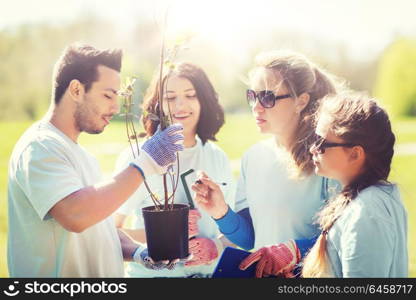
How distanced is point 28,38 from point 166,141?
16552 mm

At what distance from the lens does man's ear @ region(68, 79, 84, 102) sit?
2.11 metres

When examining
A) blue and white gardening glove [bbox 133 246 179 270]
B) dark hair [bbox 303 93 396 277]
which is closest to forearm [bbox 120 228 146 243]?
blue and white gardening glove [bbox 133 246 179 270]

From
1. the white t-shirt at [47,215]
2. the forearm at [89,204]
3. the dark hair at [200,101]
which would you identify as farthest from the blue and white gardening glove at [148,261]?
the dark hair at [200,101]

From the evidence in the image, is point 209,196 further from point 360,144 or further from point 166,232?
point 360,144

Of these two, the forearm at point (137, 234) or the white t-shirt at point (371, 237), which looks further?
the forearm at point (137, 234)

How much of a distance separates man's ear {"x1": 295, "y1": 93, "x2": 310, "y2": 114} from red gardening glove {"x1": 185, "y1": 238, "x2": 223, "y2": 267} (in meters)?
0.73

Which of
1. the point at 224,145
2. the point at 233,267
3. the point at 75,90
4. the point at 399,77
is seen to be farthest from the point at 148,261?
the point at 399,77

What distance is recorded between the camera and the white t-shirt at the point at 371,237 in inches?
72.5

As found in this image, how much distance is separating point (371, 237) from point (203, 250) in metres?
0.89

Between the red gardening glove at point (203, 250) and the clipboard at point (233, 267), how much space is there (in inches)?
11.0

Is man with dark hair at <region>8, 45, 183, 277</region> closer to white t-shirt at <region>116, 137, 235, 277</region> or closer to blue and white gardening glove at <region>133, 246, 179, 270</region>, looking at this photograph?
blue and white gardening glove at <region>133, 246, 179, 270</region>

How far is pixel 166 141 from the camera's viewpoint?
6.73 feet

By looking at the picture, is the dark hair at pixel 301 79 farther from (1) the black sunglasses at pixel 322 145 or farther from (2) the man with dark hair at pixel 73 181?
(2) the man with dark hair at pixel 73 181

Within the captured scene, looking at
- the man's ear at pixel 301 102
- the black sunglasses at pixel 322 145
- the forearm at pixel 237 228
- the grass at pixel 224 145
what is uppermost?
the man's ear at pixel 301 102
